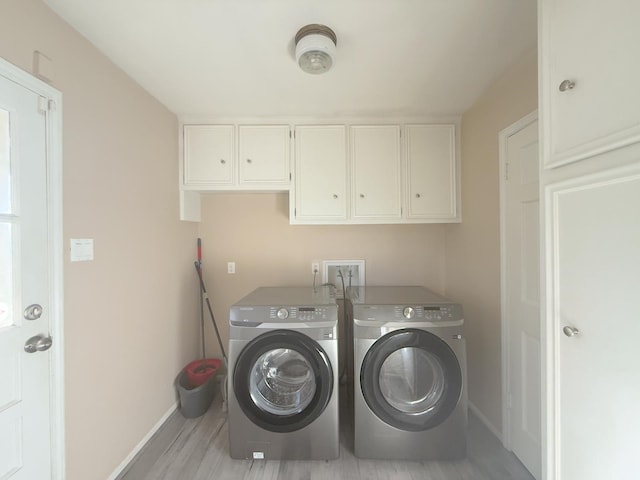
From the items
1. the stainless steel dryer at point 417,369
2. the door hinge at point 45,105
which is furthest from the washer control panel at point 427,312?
the door hinge at point 45,105

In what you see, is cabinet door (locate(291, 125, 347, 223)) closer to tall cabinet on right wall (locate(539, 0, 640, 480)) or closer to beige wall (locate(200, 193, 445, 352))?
beige wall (locate(200, 193, 445, 352))

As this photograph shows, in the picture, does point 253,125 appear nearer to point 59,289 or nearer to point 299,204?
point 299,204

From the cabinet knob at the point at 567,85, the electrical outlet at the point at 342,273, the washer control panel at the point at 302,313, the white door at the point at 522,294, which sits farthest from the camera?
the electrical outlet at the point at 342,273

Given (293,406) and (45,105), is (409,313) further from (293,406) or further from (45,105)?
(45,105)

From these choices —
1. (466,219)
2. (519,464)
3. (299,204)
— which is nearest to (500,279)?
(466,219)

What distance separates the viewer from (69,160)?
4.12 ft

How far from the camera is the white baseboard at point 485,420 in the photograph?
5.82 ft

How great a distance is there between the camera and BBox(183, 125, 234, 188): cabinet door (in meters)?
2.18

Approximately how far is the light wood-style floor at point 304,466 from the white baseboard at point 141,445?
0.03 metres

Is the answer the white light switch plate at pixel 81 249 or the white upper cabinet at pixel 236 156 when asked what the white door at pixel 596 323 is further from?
the white light switch plate at pixel 81 249

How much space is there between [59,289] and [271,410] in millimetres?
1293

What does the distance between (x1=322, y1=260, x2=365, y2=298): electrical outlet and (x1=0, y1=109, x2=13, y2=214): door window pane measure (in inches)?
78.0

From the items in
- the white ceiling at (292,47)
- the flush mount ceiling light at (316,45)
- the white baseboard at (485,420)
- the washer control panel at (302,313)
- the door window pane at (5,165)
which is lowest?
the white baseboard at (485,420)

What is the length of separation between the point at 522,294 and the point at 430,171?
3.75 feet
